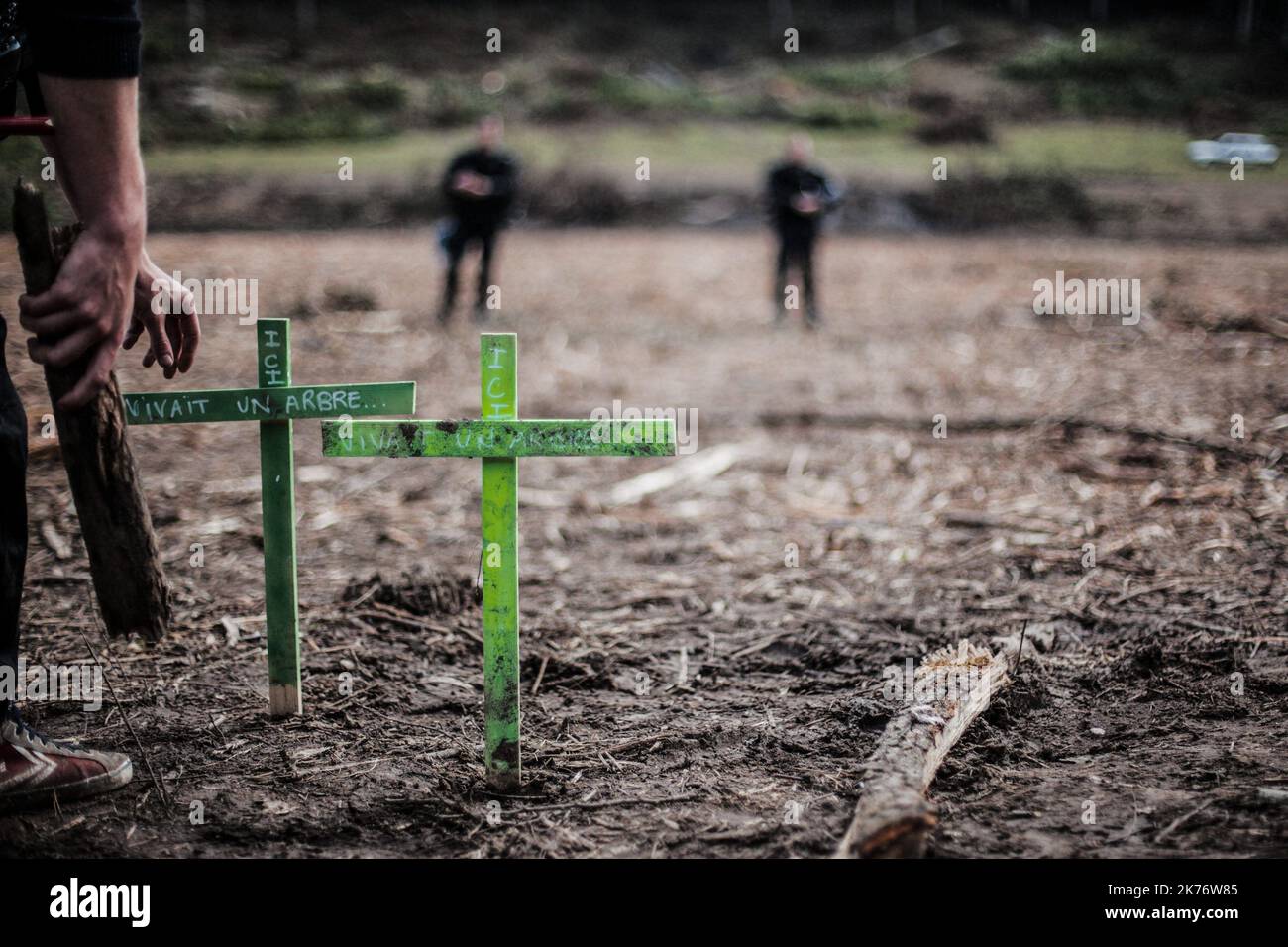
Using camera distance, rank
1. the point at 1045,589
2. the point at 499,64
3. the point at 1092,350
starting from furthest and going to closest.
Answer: the point at 499,64 → the point at 1092,350 → the point at 1045,589

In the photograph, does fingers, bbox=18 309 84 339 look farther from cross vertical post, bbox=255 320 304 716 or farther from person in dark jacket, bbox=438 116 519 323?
person in dark jacket, bbox=438 116 519 323

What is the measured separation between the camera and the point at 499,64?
35156 mm

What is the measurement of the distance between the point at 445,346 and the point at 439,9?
1199 inches

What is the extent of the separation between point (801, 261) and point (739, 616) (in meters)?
9.70

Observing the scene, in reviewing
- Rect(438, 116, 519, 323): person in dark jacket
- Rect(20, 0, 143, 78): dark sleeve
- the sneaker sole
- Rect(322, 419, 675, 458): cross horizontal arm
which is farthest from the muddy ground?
Rect(438, 116, 519, 323): person in dark jacket

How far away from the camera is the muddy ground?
9.97ft

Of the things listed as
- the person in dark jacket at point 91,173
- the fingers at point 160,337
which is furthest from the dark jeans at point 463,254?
the person in dark jacket at point 91,173

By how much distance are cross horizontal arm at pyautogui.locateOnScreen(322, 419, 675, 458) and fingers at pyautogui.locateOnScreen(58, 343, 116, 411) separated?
818mm

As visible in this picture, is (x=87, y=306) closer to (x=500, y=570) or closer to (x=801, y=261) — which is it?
(x=500, y=570)

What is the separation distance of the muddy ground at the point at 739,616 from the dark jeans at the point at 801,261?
2834 mm

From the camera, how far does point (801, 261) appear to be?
544 inches

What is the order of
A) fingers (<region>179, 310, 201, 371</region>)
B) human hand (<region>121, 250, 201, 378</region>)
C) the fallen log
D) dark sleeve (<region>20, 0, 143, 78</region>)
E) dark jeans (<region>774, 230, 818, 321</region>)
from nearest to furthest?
dark sleeve (<region>20, 0, 143, 78</region>) < human hand (<region>121, 250, 201, 378</region>) < fingers (<region>179, 310, 201, 371</region>) < the fallen log < dark jeans (<region>774, 230, 818, 321</region>)

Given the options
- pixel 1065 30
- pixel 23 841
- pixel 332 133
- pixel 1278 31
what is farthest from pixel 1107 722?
pixel 1065 30

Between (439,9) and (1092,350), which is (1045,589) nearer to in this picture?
(1092,350)
